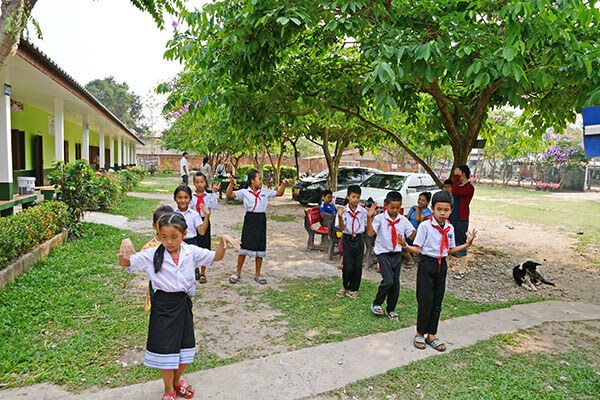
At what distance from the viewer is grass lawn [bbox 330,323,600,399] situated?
3057mm

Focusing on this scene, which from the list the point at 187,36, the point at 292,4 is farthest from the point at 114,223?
the point at 292,4

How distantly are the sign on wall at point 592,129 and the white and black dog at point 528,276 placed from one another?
3266 millimetres

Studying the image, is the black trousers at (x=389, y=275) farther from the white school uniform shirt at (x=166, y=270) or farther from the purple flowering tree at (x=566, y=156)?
the purple flowering tree at (x=566, y=156)

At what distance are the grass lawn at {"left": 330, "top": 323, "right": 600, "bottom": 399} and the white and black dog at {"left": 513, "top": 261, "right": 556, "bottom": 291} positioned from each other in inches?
93.0

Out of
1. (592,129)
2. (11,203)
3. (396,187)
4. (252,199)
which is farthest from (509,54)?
(396,187)

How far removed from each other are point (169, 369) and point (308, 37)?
621 centimetres

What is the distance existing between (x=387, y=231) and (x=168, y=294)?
2603mm

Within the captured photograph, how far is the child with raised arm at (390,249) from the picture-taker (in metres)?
4.42

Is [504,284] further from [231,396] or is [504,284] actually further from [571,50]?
[231,396]

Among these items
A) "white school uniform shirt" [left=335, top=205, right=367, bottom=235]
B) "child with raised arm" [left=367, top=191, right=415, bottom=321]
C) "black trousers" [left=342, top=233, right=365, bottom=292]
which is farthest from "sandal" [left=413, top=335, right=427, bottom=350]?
"white school uniform shirt" [left=335, top=205, right=367, bottom=235]

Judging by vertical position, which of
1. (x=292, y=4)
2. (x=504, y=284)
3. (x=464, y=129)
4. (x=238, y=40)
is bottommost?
(x=504, y=284)

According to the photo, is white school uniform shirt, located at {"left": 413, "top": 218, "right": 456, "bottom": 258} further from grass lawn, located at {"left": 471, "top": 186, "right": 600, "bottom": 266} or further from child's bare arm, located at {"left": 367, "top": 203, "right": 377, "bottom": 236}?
grass lawn, located at {"left": 471, "top": 186, "right": 600, "bottom": 266}

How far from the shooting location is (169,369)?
2666 millimetres

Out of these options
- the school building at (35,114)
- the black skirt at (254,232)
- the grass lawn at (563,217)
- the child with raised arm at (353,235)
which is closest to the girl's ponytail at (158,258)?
the child with raised arm at (353,235)
